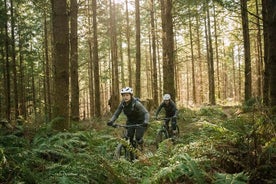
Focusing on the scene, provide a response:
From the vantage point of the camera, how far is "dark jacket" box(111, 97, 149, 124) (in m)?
8.63

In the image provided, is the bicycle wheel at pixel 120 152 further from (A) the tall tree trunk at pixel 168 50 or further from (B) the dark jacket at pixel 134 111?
(A) the tall tree trunk at pixel 168 50

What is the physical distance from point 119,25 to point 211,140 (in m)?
26.0

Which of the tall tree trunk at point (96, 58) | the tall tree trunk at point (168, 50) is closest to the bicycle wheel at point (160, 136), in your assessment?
the tall tree trunk at point (168, 50)

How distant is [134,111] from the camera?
8781 millimetres

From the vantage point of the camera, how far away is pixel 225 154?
5.08 meters

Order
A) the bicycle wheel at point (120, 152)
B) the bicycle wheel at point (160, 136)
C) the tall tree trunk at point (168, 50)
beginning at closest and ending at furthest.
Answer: the bicycle wheel at point (120, 152), the bicycle wheel at point (160, 136), the tall tree trunk at point (168, 50)

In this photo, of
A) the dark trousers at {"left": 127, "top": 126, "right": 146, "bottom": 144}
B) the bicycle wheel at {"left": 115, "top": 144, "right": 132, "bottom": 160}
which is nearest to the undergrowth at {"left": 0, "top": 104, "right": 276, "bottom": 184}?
the bicycle wheel at {"left": 115, "top": 144, "right": 132, "bottom": 160}

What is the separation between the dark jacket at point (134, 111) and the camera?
8633 millimetres

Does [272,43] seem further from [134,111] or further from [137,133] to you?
[137,133]

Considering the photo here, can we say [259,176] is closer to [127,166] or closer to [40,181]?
[127,166]

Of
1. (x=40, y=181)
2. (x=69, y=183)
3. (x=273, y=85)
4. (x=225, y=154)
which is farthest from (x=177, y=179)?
(x=273, y=85)

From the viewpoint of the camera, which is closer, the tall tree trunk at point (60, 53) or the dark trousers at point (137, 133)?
the dark trousers at point (137, 133)

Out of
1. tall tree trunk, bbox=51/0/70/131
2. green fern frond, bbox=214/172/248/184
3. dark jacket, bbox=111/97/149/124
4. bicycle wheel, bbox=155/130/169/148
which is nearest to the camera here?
green fern frond, bbox=214/172/248/184

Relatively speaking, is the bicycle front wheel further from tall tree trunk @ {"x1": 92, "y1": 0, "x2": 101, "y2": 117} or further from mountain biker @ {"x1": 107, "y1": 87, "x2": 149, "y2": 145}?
tall tree trunk @ {"x1": 92, "y1": 0, "x2": 101, "y2": 117}
